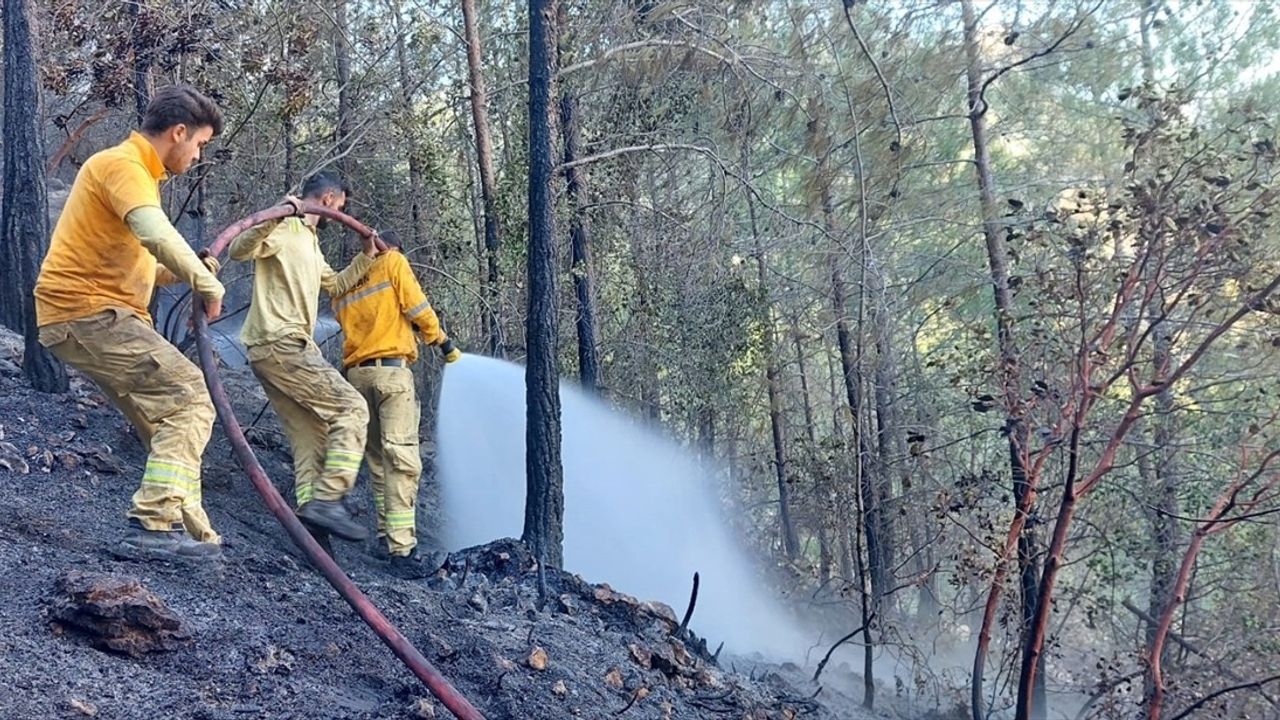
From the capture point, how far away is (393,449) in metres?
6.00

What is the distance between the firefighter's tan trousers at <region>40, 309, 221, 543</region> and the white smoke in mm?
4226

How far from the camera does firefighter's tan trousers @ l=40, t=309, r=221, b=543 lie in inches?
168

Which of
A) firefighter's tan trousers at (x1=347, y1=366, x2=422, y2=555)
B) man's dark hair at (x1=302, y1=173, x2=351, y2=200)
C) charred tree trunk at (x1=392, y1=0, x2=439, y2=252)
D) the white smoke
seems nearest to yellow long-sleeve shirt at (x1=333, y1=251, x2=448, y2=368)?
firefighter's tan trousers at (x1=347, y1=366, x2=422, y2=555)

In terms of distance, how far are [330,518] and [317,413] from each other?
1.86 ft

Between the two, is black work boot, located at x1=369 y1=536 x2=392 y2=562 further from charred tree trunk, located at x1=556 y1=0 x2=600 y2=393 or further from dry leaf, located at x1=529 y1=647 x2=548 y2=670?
charred tree trunk, located at x1=556 y1=0 x2=600 y2=393

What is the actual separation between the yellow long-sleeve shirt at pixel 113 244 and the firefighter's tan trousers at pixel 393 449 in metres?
1.83

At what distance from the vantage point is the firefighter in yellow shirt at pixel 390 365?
5.98 m

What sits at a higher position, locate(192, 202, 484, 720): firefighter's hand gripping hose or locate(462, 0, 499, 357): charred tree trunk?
locate(462, 0, 499, 357): charred tree trunk

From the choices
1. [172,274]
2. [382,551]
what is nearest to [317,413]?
[382,551]

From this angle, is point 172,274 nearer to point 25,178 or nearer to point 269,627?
point 269,627

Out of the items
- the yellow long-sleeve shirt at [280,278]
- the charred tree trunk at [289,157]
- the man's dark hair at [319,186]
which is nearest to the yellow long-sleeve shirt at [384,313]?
the yellow long-sleeve shirt at [280,278]

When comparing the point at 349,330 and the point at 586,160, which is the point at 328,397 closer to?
the point at 349,330

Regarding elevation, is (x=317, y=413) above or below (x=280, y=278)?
below

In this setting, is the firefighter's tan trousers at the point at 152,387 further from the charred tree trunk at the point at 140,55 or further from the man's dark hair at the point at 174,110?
the charred tree trunk at the point at 140,55
